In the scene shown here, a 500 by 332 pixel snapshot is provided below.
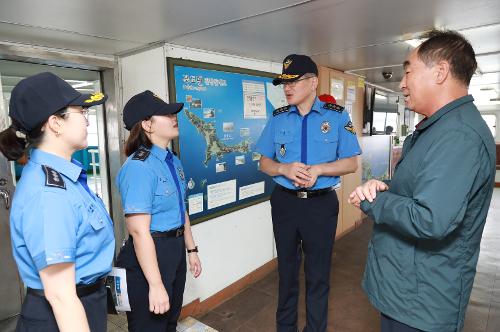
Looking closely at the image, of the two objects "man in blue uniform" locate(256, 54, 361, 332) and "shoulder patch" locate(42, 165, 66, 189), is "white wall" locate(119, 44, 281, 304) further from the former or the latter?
"shoulder patch" locate(42, 165, 66, 189)

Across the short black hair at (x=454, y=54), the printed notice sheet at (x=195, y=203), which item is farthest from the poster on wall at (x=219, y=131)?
the short black hair at (x=454, y=54)

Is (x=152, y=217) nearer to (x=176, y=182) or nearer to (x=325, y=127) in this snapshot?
(x=176, y=182)

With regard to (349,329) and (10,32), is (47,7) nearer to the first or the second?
(10,32)

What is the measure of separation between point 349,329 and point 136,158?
191 cm

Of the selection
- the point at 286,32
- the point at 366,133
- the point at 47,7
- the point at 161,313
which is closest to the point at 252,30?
the point at 286,32

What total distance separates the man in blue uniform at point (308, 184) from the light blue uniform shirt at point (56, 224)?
1.01m

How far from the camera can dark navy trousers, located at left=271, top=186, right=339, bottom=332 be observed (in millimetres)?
1749

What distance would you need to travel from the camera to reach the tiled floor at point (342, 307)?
227 centimetres

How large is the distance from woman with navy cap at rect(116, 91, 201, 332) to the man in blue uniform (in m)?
0.61

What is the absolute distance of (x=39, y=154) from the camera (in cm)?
96

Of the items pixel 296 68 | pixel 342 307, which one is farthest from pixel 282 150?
pixel 342 307

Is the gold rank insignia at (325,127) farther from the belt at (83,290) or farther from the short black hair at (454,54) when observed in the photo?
the belt at (83,290)

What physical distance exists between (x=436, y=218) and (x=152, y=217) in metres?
1.12

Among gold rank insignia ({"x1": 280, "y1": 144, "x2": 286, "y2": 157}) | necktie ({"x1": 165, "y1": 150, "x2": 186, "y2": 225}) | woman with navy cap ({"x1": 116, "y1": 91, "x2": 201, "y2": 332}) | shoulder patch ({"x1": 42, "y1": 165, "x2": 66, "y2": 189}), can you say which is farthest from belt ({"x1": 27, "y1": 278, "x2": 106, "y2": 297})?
gold rank insignia ({"x1": 280, "y1": 144, "x2": 286, "y2": 157})
